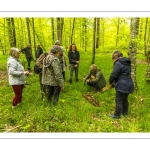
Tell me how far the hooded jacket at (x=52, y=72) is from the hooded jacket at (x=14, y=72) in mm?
787

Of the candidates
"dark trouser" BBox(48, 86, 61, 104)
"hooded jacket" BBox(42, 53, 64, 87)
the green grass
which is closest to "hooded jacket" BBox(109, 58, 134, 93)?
the green grass

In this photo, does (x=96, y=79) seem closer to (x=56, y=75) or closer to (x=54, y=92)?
(x=54, y=92)

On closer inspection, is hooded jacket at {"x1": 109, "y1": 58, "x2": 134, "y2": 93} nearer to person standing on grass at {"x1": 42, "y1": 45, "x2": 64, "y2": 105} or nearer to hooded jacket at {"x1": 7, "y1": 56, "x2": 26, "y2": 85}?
person standing on grass at {"x1": 42, "y1": 45, "x2": 64, "y2": 105}

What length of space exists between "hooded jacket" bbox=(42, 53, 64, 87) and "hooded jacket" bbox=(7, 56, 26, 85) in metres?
0.79

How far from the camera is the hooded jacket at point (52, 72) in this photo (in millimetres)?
4871

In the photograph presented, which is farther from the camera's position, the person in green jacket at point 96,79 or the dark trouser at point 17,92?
the person in green jacket at point 96,79

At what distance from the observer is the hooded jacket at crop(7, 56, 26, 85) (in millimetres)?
5062

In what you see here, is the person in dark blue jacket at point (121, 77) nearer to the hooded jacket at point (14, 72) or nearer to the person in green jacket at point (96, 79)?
A: the person in green jacket at point (96, 79)

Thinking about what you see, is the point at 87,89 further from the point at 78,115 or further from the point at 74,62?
the point at 78,115

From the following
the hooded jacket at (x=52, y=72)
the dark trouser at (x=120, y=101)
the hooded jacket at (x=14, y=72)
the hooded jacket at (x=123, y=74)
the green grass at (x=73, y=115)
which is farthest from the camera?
the hooded jacket at (x=14, y=72)

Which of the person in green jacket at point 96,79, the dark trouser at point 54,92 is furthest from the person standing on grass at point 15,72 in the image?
the person in green jacket at point 96,79

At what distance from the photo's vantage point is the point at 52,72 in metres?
5.02
